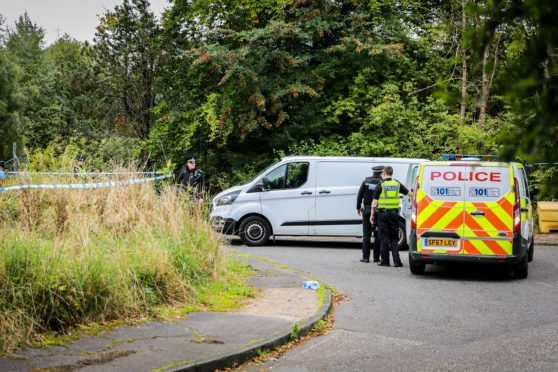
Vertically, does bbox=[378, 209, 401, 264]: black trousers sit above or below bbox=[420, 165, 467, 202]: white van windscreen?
below

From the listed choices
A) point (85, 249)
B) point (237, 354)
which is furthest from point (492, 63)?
point (85, 249)

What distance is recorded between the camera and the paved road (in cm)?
617

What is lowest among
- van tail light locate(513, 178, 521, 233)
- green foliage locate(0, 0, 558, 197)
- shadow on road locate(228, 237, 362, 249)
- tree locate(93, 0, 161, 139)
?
shadow on road locate(228, 237, 362, 249)

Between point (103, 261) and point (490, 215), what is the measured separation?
664 centimetres

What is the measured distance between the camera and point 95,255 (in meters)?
7.46

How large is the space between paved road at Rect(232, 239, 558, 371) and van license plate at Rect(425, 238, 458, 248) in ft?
1.89

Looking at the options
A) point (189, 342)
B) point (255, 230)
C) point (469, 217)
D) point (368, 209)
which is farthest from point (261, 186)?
point (189, 342)

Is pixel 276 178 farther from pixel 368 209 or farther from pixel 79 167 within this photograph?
pixel 79 167

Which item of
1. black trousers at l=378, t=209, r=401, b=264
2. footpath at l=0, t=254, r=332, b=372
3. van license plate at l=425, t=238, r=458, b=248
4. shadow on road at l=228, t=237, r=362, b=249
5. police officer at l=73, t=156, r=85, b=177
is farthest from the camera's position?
shadow on road at l=228, t=237, r=362, b=249

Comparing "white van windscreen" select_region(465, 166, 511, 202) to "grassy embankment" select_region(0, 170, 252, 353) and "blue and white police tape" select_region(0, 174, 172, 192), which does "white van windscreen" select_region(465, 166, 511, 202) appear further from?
"blue and white police tape" select_region(0, 174, 172, 192)

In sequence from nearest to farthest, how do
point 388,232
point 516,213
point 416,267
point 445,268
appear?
point 516,213 < point 416,267 < point 388,232 < point 445,268

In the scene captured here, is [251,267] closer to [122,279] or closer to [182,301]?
[182,301]

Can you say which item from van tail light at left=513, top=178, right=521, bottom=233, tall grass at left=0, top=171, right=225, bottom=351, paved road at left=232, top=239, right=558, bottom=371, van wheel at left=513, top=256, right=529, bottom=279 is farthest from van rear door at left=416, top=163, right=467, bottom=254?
tall grass at left=0, top=171, right=225, bottom=351

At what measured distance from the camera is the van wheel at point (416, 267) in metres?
11.8
